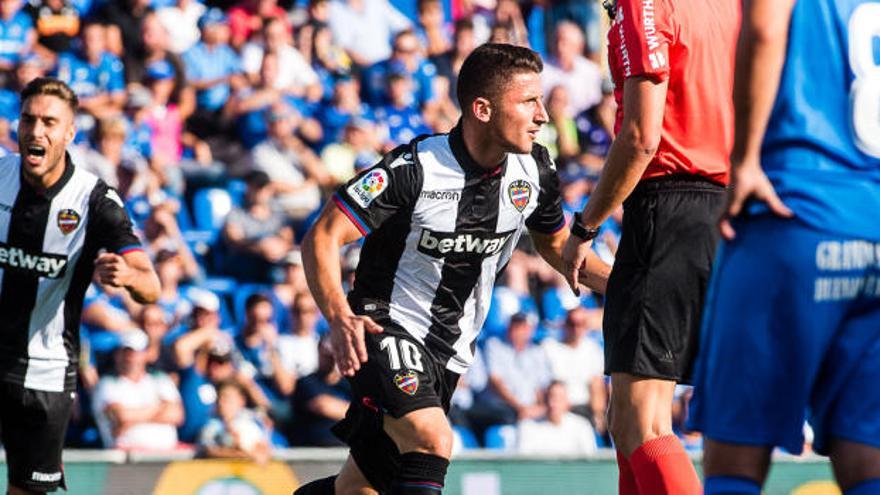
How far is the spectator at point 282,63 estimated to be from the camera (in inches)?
510

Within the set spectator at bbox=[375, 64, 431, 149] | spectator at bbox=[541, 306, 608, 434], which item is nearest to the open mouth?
spectator at bbox=[541, 306, 608, 434]

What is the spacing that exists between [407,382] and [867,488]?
2.54 meters

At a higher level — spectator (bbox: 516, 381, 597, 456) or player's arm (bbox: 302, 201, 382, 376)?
player's arm (bbox: 302, 201, 382, 376)

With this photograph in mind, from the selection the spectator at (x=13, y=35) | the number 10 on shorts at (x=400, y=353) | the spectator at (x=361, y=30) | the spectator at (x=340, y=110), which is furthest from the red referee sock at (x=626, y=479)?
the spectator at (x=361, y=30)

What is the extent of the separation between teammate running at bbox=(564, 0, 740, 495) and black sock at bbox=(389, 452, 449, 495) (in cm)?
72

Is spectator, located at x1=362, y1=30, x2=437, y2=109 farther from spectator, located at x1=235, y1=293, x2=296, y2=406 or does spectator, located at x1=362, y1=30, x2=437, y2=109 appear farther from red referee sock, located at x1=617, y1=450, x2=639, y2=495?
red referee sock, located at x1=617, y1=450, x2=639, y2=495

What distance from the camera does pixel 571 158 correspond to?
14062 mm

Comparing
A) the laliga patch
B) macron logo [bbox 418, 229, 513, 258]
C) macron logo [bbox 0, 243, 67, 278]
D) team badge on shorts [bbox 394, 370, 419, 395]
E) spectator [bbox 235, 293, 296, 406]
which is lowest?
spectator [bbox 235, 293, 296, 406]

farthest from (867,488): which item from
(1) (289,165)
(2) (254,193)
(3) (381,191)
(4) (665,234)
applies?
(1) (289,165)

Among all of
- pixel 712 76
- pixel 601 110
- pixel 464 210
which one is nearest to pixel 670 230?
pixel 712 76

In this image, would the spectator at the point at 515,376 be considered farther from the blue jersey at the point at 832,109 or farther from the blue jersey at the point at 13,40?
the blue jersey at the point at 832,109

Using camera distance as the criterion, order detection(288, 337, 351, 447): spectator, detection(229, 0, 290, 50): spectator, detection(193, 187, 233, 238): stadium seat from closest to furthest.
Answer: detection(288, 337, 351, 447): spectator
detection(193, 187, 233, 238): stadium seat
detection(229, 0, 290, 50): spectator

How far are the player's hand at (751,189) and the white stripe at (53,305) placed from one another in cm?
422

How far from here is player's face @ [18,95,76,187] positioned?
692 cm
